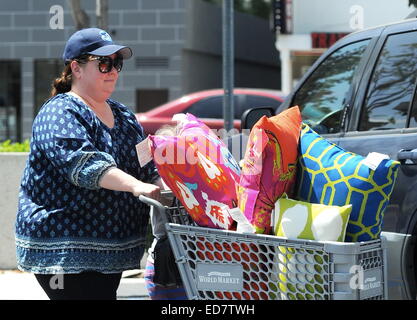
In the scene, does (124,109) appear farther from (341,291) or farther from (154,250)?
(341,291)

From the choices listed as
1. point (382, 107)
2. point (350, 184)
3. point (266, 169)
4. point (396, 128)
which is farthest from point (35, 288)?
point (350, 184)

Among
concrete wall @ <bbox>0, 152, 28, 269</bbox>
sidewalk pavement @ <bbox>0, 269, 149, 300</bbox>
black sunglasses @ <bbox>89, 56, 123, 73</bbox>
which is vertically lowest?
sidewalk pavement @ <bbox>0, 269, 149, 300</bbox>

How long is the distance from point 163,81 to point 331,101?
1914cm

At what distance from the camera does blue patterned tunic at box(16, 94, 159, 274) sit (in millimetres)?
3479

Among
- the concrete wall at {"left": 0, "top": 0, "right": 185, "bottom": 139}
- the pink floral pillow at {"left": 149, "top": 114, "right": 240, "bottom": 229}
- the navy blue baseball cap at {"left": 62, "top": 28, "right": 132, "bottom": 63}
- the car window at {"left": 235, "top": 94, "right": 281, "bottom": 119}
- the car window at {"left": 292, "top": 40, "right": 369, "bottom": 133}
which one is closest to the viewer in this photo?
the pink floral pillow at {"left": 149, "top": 114, "right": 240, "bottom": 229}

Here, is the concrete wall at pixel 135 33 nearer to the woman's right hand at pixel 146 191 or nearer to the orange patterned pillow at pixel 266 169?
the woman's right hand at pixel 146 191

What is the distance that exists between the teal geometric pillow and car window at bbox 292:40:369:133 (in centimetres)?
183

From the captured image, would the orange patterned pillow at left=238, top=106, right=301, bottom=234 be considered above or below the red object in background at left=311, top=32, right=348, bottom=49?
below

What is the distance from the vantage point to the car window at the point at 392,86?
178 inches

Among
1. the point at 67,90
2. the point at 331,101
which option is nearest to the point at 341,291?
the point at 67,90

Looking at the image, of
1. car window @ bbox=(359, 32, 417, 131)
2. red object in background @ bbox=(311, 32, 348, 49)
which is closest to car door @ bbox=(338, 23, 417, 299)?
car window @ bbox=(359, 32, 417, 131)

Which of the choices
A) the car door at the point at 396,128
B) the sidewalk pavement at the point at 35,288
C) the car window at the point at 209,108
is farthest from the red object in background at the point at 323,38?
the car door at the point at 396,128

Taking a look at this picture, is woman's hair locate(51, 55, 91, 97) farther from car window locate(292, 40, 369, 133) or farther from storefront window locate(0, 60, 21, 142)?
storefront window locate(0, 60, 21, 142)

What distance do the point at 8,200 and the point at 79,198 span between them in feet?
16.1
